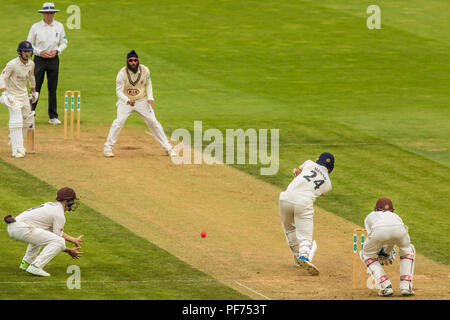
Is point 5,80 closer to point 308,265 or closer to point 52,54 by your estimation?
point 52,54

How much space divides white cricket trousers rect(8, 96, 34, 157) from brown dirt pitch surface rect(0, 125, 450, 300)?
336 mm

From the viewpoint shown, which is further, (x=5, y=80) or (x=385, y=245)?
(x=5, y=80)

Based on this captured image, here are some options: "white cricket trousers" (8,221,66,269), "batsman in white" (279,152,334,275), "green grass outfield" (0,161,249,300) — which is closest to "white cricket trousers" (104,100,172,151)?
"green grass outfield" (0,161,249,300)

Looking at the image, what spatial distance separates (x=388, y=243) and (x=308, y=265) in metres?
1.37

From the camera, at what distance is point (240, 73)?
31953 mm

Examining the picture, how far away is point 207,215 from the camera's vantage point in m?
18.5

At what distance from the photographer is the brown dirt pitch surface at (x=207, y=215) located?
49.5ft

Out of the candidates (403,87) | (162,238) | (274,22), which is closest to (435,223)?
(162,238)

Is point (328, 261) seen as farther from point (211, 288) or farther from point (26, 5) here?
point (26, 5)

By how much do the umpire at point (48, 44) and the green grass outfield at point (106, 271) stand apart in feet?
22.9

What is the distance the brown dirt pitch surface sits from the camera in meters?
15.1

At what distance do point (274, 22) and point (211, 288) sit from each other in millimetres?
24617

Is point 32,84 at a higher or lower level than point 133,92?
higher

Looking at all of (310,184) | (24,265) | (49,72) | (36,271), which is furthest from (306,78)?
(36,271)
